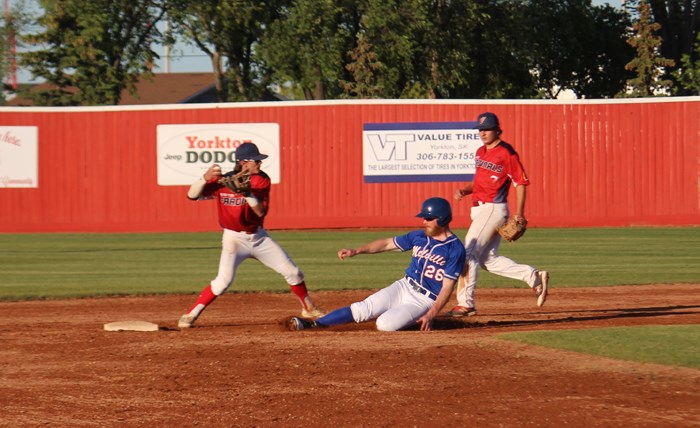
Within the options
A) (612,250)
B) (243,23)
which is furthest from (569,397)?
(243,23)

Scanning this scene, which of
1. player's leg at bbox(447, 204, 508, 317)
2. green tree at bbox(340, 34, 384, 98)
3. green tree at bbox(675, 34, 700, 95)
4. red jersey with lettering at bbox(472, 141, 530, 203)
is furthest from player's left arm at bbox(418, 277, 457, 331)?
green tree at bbox(675, 34, 700, 95)

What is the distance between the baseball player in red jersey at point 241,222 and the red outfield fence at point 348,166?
17.9 metres

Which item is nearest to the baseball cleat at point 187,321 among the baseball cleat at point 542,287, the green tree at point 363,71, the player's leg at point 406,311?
the player's leg at point 406,311

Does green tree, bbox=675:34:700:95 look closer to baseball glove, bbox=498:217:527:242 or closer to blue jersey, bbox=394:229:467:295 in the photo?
baseball glove, bbox=498:217:527:242

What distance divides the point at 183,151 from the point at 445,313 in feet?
60.8

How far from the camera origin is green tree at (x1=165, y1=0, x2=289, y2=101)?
1767 inches

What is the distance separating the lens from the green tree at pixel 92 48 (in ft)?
147

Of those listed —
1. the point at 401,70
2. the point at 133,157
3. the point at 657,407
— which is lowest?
the point at 657,407

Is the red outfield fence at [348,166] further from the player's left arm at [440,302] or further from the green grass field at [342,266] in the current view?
the player's left arm at [440,302]

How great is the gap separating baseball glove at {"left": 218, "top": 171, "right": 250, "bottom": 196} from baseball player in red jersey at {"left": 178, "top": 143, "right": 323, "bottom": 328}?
0.11 m

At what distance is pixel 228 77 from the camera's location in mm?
47125

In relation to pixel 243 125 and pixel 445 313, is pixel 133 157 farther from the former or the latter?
pixel 445 313

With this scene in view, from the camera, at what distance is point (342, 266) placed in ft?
61.1

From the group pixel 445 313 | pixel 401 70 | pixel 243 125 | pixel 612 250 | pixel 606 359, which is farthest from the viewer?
pixel 401 70
